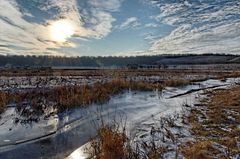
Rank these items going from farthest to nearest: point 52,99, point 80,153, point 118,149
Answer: point 52,99, point 80,153, point 118,149

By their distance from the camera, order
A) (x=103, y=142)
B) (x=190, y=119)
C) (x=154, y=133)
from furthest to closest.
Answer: (x=190, y=119) → (x=154, y=133) → (x=103, y=142)

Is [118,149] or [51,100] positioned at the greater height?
[118,149]

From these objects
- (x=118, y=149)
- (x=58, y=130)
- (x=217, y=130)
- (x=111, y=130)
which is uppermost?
(x=111, y=130)

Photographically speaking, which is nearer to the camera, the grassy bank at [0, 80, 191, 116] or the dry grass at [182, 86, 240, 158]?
→ the dry grass at [182, 86, 240, 158]

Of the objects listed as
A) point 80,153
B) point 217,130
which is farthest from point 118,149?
point 217,130

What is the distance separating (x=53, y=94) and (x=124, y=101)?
4616 millimetres

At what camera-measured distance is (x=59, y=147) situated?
8102mm

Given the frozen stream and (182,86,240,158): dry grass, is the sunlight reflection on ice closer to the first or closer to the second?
the frozen stream

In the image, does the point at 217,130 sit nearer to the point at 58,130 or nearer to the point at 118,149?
the point at 118,149

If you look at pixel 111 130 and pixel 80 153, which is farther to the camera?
pixel 80 153

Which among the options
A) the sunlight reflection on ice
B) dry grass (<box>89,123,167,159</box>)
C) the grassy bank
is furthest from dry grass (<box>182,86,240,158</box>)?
the grassy bank

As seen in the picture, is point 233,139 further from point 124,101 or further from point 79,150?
point 124,101

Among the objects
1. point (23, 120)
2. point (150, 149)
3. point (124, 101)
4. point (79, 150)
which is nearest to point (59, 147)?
point (79, 150)

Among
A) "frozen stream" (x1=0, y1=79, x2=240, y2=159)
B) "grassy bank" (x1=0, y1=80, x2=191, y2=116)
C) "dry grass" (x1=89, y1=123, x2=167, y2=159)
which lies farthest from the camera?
"grassy bank" (x1=0, y1=80, x2=191, y2=116)
